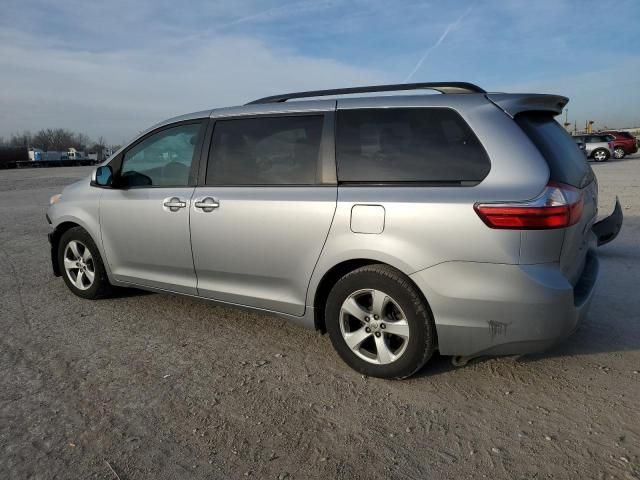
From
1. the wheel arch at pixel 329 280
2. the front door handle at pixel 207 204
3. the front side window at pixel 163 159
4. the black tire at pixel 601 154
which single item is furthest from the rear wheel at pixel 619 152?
the front door handle at pixel 207 204

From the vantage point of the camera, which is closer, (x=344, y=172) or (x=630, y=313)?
(x=344, y=172)

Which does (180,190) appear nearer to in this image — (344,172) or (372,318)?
(344,172)

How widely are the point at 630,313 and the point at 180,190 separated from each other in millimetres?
3892

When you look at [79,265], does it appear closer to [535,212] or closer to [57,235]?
[57,235]

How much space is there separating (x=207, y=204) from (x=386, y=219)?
4.81ft

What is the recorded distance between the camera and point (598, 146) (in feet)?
99.6

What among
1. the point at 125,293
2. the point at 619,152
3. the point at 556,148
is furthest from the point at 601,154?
the point at 125,293

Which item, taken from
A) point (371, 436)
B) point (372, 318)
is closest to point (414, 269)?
point (372, 318)

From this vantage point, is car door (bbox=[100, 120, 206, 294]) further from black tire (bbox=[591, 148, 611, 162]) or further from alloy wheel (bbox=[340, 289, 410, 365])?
black tire (bbox=[591, 148, 611, 162])

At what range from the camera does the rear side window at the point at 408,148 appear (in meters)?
2.95

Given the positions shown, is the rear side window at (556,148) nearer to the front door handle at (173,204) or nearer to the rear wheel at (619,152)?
the front door handle at (173,204)

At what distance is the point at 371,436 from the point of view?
2645 millimetres

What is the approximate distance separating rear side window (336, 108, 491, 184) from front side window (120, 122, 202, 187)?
4.54ft

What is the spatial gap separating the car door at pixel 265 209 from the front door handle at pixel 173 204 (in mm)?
133
